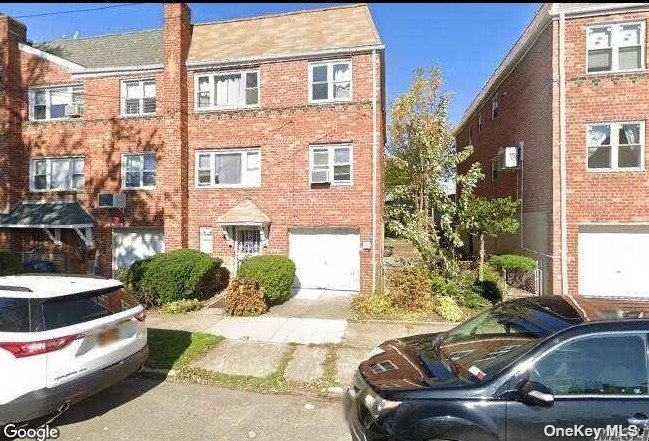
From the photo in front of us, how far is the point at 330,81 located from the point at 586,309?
10.6 m

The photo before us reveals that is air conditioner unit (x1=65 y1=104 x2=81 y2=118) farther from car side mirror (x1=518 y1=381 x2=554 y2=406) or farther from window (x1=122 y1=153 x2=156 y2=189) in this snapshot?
car side mirror (x1=518 y1=381 x2=554 y2=406)

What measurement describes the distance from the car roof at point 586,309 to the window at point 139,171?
42.5ft

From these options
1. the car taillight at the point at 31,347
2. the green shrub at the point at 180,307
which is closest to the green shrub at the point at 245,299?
the green shrub at the point at 180,307

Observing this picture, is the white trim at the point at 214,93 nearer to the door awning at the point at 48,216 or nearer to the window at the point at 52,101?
the window at the point at 52,101

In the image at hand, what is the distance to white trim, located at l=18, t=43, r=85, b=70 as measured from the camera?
1440 cm

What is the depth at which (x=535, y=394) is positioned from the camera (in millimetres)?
2891

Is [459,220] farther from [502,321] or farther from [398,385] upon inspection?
[398,385]

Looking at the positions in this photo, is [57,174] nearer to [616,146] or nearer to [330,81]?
[330,81]

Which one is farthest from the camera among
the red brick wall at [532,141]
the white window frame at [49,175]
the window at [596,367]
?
the white window frame at [49,175]

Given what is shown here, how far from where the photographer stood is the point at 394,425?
3.08m

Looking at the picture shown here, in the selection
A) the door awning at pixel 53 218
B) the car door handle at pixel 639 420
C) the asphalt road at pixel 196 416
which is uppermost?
the door awning at pixel 53 218

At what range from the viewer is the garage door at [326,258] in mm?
12375

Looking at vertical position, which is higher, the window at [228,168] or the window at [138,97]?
the window at [138,97]

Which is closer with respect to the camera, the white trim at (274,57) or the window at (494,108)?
the white trim at (274,57)
